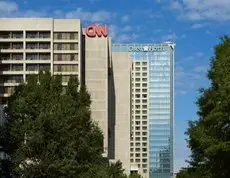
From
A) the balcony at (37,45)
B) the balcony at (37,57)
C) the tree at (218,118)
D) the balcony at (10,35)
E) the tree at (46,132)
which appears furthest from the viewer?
the balcony at (10,35)

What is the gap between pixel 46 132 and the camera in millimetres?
48656

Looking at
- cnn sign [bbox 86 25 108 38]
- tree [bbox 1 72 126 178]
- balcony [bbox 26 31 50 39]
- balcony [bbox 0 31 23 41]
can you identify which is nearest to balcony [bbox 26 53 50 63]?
balcony [bbox 26 31 50 39]

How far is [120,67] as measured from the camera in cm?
18875

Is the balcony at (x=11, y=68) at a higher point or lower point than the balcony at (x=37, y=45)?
lower

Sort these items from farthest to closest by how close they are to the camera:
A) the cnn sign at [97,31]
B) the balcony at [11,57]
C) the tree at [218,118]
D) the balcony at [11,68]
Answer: the cnn sign at [97,31]
the balcony at [11,57]
the balcony at [11,68]
the tree at [218,118]

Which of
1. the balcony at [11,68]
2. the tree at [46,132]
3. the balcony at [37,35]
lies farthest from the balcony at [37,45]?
the tree at [46,132]

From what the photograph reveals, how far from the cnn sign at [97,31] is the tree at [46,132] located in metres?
92.0

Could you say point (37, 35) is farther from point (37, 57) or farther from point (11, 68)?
point (11, 68)

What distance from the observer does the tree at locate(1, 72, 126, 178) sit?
4806cm

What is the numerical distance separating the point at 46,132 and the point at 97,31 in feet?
320

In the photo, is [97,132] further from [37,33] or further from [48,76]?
[37,33]

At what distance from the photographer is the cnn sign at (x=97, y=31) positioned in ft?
472

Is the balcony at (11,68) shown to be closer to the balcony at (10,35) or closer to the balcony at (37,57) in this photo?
the balcony at (37,57)

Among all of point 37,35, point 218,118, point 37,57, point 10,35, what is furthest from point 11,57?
point 218,118
